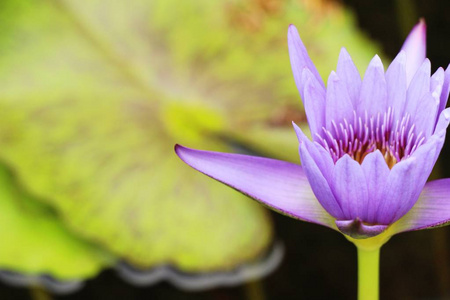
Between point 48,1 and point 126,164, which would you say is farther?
point 48,1

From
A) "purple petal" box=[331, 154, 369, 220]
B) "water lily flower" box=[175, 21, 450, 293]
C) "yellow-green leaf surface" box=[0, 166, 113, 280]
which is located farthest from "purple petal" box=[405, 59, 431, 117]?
"yellow-green leaf surface" box=[0, 166, 113, 280]

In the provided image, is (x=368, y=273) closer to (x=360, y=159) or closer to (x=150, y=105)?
(x=360, y=159)

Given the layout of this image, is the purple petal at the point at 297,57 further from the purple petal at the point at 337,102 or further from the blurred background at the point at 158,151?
the blurred background at the point at 158,151

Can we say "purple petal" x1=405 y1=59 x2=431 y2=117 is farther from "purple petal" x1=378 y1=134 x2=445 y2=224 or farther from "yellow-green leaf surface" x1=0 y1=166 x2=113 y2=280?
"yellow-green leaf surface" x1=0 y1=166 x2=113 y2=280

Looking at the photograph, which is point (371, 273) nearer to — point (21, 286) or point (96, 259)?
point (96, 259)

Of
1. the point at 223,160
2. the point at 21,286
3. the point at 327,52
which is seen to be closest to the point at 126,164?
the point at 21,286

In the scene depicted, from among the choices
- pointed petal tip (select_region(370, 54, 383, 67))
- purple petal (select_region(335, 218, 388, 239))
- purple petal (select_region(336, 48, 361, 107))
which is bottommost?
purple petal (select_region(335, 218, 388, 239))

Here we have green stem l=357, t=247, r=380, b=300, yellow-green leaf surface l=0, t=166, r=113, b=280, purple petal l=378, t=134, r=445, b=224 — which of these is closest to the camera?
purple petal l=378, t=134, r=445, b=224
